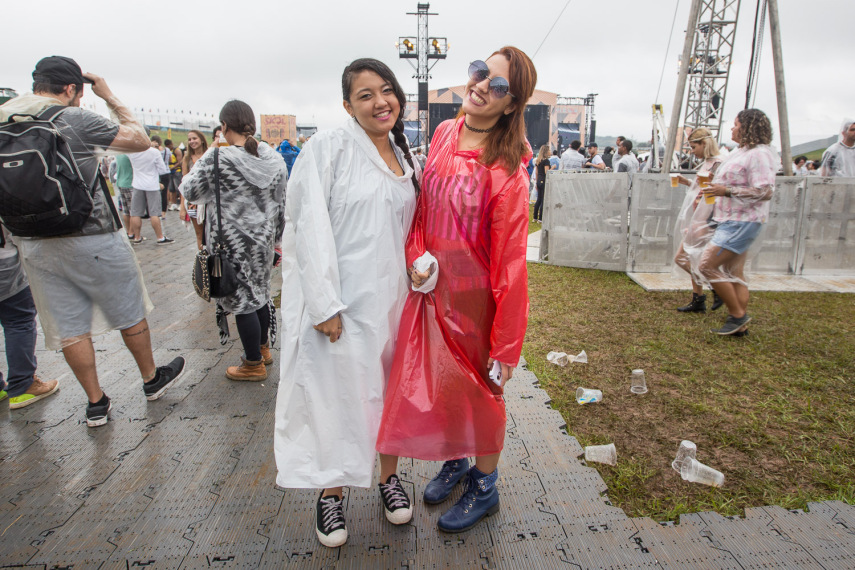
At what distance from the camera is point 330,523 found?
1978 mm

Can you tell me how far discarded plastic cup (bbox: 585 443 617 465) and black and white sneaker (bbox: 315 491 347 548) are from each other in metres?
1.24

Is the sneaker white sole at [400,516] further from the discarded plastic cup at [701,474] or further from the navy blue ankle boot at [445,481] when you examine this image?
the discarded plastic cup at [701,474]

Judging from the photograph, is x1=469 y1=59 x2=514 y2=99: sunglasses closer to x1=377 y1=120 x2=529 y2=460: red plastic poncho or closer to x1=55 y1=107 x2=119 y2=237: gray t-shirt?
x1=377 y1=120 x2=529 y2=460: red plastic poncho

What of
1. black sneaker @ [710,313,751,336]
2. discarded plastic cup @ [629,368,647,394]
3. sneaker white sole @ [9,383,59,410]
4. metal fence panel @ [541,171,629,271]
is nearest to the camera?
sneaker white sole @ [9,383,59,410]

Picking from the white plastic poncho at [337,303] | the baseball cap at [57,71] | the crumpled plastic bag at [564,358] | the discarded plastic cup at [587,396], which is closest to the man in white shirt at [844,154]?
the crumpled plastic bag at [564,358]

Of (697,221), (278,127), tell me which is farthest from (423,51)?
(697,221)

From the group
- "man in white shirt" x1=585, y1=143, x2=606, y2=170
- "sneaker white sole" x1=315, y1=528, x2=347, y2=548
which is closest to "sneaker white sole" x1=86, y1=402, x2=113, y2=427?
"sneaker white sole" x1=315, y1=528, x2=347, y2=548

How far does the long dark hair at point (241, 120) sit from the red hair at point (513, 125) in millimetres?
1879

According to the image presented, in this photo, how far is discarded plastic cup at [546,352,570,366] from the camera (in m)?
3.71

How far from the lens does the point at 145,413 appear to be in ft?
9.98

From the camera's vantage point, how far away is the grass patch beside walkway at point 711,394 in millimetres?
2322

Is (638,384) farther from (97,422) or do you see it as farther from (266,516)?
(97,422)

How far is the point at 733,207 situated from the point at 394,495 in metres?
3.68

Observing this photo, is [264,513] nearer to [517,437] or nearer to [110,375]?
[517,437]
